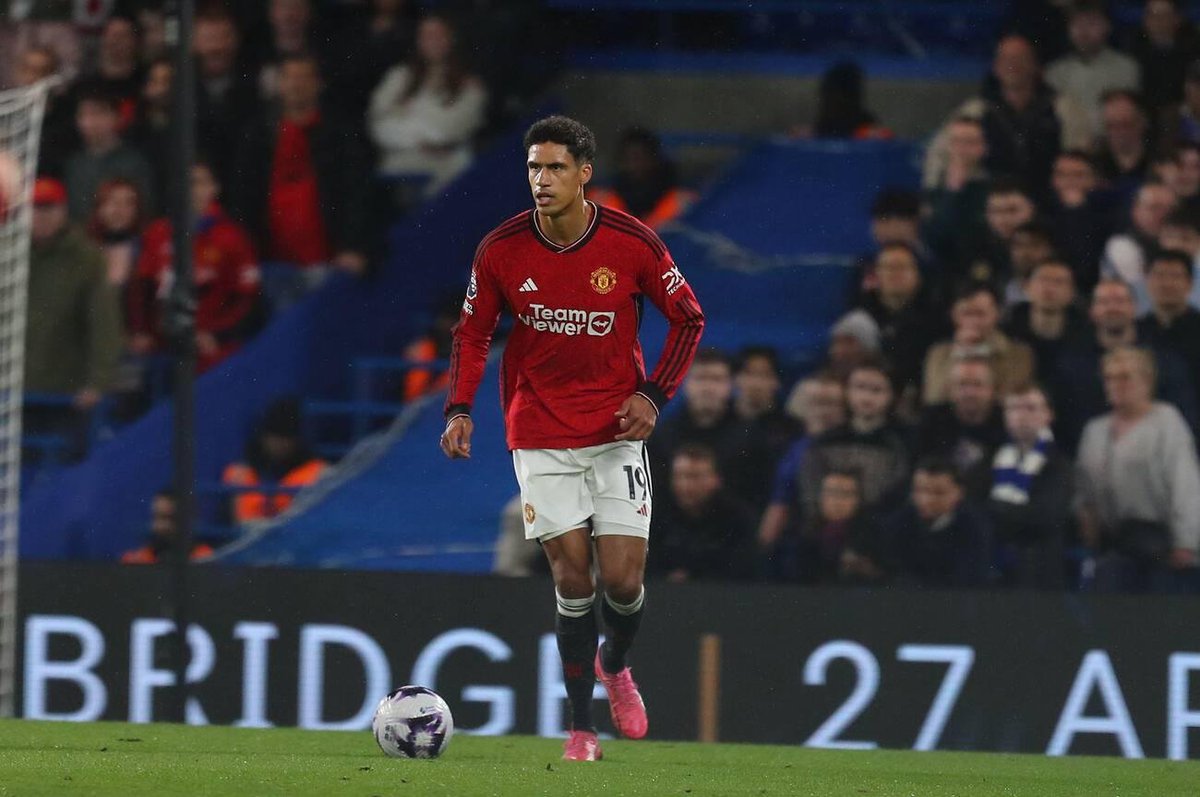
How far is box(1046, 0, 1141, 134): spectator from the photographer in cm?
1178

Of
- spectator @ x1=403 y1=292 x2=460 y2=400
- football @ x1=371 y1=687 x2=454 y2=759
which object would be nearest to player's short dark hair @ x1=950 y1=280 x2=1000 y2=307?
spectator @ x1=403 y1=292 x2=460 y2=400

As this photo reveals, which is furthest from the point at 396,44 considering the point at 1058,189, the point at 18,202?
the point at 1058,189

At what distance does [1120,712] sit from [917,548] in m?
1.04

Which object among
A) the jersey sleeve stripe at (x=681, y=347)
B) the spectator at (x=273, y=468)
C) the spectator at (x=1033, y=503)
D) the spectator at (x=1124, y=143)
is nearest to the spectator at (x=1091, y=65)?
the spectator at (x=1124, y=143)

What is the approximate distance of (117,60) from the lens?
13117 mm

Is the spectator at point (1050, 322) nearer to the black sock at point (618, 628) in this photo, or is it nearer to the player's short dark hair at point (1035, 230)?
the player's short dark hair at point (1035, 230)

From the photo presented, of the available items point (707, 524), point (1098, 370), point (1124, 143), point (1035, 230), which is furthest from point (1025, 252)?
point (707, 524)

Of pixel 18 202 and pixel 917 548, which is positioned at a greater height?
pixel 18 202

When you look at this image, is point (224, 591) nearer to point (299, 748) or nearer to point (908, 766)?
point (299, 748)

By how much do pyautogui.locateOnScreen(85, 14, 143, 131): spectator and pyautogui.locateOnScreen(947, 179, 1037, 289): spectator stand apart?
4571 millimetres

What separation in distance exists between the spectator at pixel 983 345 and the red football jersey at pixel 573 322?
10.0 ft

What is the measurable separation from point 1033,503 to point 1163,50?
10.3 ft

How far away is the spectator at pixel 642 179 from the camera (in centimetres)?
1216

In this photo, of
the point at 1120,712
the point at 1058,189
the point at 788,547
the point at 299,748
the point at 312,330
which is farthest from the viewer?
the point at 312,330
